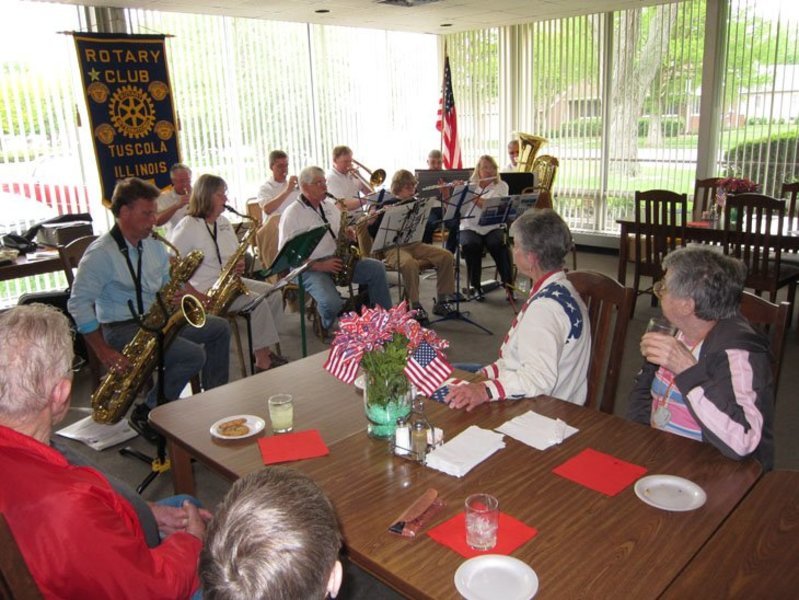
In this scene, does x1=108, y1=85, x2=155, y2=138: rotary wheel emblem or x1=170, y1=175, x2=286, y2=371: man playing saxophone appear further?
x1=108, y1=85, x2=155, y2=138: rotary wheel emblem

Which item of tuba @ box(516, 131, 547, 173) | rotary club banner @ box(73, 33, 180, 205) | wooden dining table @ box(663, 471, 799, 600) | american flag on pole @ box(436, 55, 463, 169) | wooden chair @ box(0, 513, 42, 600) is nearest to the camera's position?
wooden chair @ box(0, 513, 42, 600)

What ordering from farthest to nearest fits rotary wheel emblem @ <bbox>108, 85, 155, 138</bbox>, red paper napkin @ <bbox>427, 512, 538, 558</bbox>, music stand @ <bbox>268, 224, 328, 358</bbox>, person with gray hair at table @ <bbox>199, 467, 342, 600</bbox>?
rotary wheel emblem @ <bbox>108, 85, 155, 138</bbox> < music stand @ <bbox>268, 224, 328, 358</bbox> < red paper napkin @ <bbox>427, 512, 538, 558</bbox> < person with gray hair at table @ <bbox>199, 467, 342, 600</bbox>

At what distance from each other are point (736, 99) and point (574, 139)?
6.01 ft

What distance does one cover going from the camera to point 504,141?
28.1ft

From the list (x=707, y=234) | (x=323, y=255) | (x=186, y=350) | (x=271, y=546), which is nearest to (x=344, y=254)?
(x=323, y=255)

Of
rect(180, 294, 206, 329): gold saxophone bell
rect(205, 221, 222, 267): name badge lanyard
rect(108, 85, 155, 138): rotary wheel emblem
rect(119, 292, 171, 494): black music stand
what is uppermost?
rect(108, 85, 155, 138): rotary wheel emblem

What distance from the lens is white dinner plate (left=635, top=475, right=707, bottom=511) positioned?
4.83ft

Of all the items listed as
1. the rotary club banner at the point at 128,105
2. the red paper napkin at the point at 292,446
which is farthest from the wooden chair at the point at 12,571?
the rotary club banner at the point at 128,105

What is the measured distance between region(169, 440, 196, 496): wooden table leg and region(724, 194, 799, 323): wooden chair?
163 inches

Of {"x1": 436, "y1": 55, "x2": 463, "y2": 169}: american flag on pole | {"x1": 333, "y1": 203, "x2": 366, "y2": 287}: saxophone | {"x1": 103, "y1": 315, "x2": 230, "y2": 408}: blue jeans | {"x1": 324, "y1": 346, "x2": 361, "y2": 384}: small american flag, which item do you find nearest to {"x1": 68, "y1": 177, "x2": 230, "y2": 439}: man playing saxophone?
{"x1": 103, "y1": 315, "x2": 230, "y2": 408}: blue jeans

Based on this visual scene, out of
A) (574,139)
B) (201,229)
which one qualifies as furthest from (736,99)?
(201,229)

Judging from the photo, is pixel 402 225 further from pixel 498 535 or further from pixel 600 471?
pixel 498 535

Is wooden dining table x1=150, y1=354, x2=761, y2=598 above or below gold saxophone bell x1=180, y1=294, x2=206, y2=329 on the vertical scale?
below

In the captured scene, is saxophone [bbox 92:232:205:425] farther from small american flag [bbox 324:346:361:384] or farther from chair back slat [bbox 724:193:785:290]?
chair back slat [bbox 724:193:785:290]
